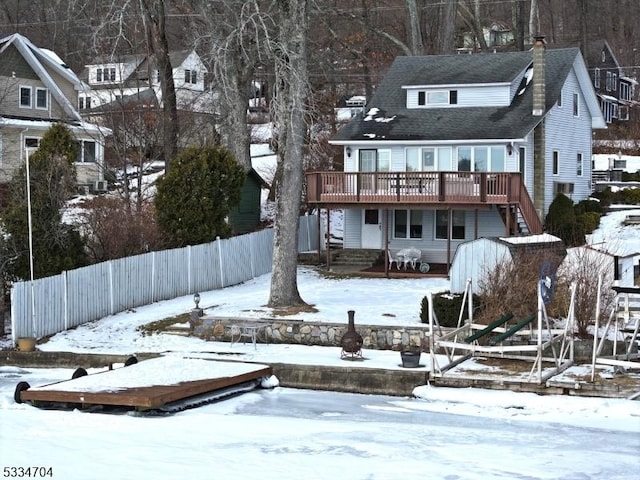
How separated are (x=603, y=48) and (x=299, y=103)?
2019 inches

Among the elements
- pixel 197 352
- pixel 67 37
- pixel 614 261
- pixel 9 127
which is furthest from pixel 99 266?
pixel 67 37

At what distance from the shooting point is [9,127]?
43125mm

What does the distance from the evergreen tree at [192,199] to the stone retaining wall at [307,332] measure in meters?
6.05

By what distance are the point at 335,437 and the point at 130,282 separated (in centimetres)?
1215

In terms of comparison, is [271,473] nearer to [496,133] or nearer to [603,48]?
[496,133]

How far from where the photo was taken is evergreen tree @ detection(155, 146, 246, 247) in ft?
89.2

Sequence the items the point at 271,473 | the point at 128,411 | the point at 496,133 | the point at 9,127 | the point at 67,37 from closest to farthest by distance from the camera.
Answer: the point at 271,473
the point at 128,411
the point at 496,133
the point at 9,127
the point at 67,37

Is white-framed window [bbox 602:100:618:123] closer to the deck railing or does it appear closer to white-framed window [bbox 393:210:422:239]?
white-framed window [bbox 393:210:422:239]

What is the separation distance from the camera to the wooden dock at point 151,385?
14.8 m

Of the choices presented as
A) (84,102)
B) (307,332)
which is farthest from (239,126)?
(84,102)

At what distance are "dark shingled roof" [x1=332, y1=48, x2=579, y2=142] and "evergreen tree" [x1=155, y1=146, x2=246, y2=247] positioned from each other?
681 cm

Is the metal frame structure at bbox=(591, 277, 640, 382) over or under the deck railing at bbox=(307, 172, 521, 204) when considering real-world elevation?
under

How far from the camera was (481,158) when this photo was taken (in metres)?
32.6

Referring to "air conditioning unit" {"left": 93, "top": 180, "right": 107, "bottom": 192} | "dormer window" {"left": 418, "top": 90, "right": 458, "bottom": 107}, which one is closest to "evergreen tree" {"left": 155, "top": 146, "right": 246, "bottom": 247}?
"dormer window" {"left": 418, "top": 90, "right": 458, "bottom": 107}
